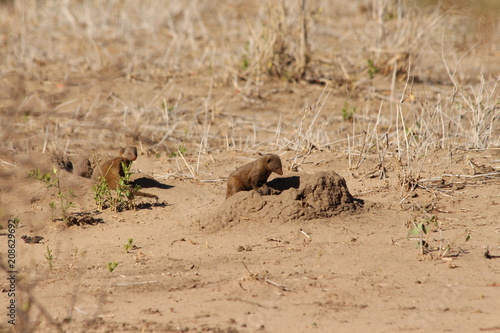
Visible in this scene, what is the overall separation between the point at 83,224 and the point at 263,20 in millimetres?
6661

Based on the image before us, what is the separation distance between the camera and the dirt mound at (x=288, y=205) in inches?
225

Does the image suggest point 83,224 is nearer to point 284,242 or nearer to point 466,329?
point 284,242

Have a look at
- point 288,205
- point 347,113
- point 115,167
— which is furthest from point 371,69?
point 288,205

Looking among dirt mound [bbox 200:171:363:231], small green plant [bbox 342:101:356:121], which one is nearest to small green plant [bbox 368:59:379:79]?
small green plant [bbox 342:101:356:121]

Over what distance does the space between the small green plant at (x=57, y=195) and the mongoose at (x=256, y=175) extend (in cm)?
155

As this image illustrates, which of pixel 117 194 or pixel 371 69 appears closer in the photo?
pixel 117 194

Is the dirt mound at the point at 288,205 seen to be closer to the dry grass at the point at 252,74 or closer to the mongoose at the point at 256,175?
the mongoose at the point at 256,175

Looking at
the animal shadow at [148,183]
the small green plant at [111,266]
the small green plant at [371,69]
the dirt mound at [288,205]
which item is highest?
the small green plant at [371,69]

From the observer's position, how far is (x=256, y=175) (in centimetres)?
605

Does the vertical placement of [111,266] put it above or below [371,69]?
below

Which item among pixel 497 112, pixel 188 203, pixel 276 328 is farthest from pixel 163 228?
pixel 497 112

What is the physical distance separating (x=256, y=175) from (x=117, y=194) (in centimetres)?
144

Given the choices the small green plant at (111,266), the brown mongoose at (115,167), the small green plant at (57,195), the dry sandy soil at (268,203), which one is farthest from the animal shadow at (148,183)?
the small green plant at (111,266)

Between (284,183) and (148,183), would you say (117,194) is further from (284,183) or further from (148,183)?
(284,183)
